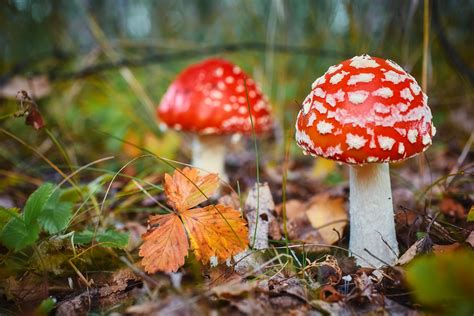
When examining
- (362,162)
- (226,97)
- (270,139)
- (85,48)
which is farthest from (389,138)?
(85,48)

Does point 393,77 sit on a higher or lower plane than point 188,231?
higher

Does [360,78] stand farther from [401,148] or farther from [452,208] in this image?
[452,208]

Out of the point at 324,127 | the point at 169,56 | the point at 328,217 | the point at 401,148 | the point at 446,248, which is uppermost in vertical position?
the point at 169,56

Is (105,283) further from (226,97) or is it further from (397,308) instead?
(226,97)

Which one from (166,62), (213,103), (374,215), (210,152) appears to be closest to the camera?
(374,215)

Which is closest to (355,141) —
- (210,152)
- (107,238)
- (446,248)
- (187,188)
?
(446,248)

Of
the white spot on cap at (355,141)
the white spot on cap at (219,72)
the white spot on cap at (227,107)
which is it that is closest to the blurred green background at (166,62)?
the white spot on cap at (227,107)

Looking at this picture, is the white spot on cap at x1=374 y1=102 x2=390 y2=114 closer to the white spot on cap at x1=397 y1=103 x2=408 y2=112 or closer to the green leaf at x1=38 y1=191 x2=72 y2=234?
the white spot on cap at x1=397 y1=103 x2=408 y2=112
